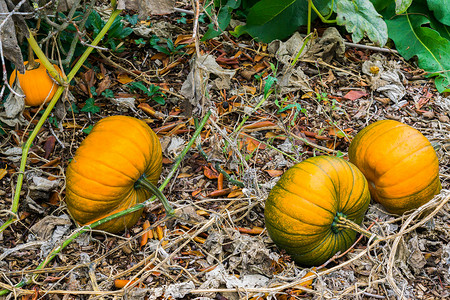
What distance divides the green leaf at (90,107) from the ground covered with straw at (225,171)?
0.05 ft

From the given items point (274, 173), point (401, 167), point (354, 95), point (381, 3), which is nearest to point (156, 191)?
point (274, 173)

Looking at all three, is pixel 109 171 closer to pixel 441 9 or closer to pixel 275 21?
pixel 275 21

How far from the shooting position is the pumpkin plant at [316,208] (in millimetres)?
2092

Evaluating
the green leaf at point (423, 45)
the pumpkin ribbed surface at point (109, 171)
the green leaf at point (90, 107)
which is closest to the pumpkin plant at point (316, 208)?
the pumpkin ribbed surface at point (109, 171)

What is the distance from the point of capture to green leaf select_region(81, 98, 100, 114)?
285 centimetres

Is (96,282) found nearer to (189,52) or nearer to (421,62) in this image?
(189,52)

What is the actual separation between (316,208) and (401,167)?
59 centimetres

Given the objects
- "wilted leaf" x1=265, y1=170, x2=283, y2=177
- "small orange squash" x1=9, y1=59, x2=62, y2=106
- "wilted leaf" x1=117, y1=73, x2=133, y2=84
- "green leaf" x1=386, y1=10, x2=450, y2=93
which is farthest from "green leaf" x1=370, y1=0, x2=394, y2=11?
"small orange squash" x1=9, y1=59, x2=62, y2=106

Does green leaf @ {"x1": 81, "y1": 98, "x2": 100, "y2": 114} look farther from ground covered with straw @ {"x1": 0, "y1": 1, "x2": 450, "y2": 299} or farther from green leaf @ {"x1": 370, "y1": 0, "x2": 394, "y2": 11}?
green leaf @ {"x1": 370, "y1": 0, "x2": 394, "y2": 11}

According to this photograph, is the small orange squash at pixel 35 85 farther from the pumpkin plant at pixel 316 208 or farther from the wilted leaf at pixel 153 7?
the pumpkin plant at pixel 316 208

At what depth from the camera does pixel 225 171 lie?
8.98 feet

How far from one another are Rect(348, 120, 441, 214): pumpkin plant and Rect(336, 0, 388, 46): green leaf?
1.76 ft

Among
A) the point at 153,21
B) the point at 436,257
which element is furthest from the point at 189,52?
the point at 436,257

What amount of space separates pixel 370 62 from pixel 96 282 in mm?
2513
